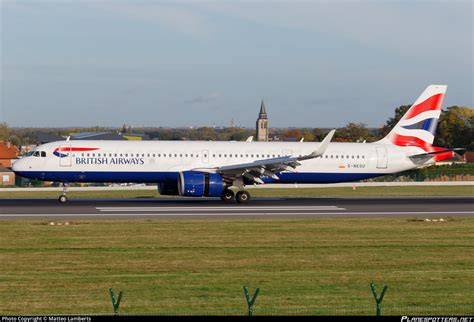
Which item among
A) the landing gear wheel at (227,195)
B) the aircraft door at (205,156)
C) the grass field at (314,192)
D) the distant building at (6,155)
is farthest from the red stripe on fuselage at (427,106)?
the distant building at (6,155)

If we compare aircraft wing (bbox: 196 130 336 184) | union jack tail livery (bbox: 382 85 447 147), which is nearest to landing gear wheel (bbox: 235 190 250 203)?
aircraft wing (bbox: 196 130 336 184)

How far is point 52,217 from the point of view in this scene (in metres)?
34.6

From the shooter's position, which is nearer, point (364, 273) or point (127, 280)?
point (127, 280)

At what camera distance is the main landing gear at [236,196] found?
44094mm

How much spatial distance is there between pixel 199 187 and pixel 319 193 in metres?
17.2

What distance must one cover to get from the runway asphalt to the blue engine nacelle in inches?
29.6

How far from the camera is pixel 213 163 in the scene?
45.0 meters

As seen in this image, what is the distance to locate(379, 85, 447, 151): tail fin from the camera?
49.5m

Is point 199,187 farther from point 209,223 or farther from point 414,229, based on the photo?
point 414,229

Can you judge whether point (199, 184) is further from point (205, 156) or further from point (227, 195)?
point (205, 156)

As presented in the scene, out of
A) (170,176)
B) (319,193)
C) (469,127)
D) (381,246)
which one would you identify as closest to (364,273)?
(381,246)

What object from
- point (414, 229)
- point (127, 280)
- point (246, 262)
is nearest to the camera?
point (127, 280)

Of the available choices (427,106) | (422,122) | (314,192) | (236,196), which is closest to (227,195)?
(236,196)

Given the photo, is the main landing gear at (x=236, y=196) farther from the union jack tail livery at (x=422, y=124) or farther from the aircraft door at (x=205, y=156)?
the union jack tail livery at (x=422, y=124)
